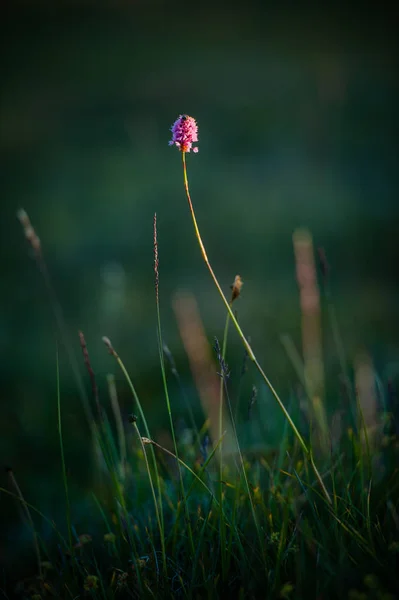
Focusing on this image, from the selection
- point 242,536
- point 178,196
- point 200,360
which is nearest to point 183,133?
point 242,536

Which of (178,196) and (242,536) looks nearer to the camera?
(242,536)

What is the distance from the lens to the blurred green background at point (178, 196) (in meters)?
3.60

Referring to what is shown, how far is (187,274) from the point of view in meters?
5.83

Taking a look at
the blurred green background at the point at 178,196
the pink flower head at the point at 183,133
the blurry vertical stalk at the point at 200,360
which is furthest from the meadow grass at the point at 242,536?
the blurred green background at the point at 178,196

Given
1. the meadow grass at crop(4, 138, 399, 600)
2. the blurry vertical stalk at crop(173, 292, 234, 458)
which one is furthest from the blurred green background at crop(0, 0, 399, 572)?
the meadow grass at crop(4, 138, 399, 600)

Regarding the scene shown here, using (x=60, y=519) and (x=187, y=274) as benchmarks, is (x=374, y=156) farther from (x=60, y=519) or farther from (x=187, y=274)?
(x=60, y=519)

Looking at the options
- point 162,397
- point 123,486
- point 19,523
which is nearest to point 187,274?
point 162,397

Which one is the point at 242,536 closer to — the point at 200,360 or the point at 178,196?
the point at 200,360

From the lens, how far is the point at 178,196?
25.7 feet

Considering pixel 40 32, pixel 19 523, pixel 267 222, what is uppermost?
pixel 40 32

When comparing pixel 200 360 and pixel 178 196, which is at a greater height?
pixel 178 196

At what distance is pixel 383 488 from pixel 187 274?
469 cm

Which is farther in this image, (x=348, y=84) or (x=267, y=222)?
(x=348, y=84)

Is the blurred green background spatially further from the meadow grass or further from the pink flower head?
the pink flower head
